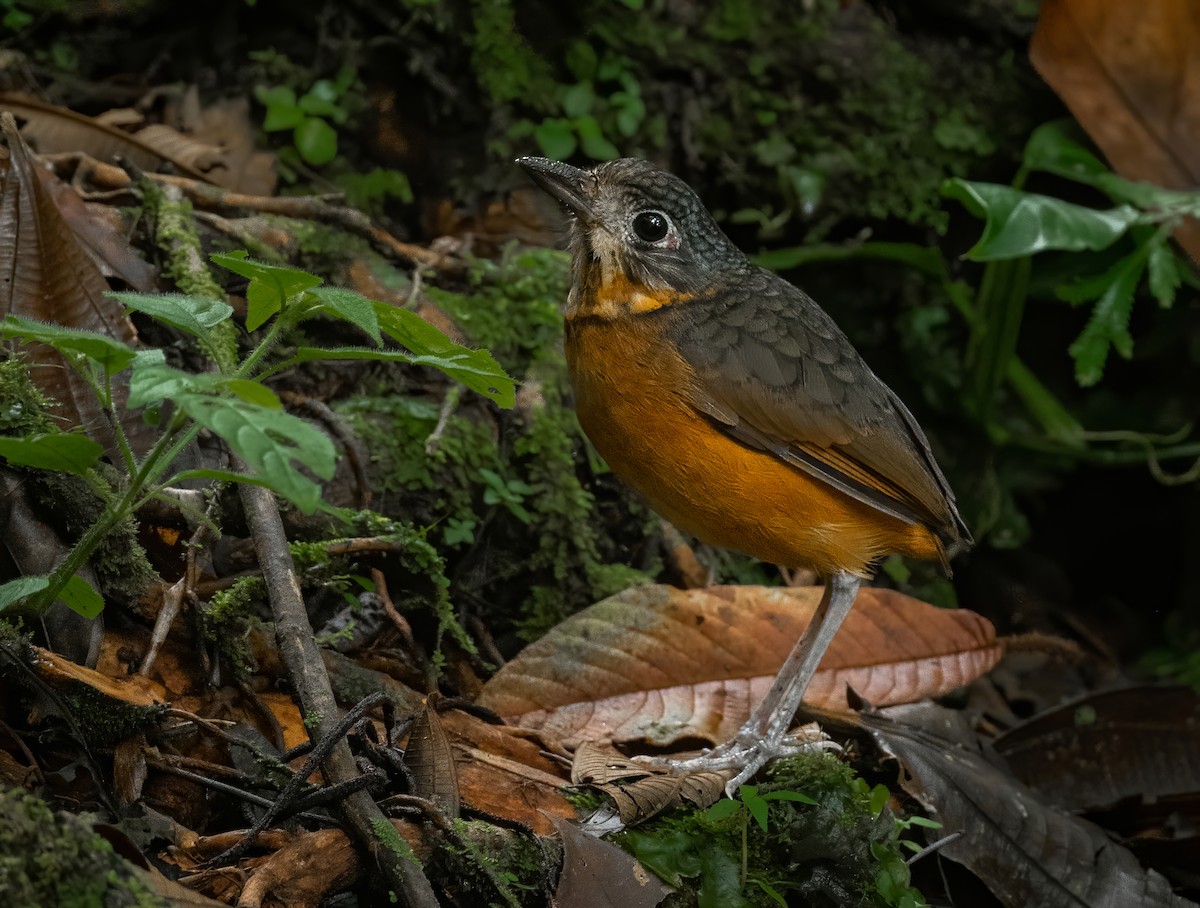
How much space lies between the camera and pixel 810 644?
3.98 meters

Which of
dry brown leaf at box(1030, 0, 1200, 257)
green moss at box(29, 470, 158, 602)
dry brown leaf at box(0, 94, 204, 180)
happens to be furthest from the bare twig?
dry brown leaf at box(1030, 0, 1200, 257)

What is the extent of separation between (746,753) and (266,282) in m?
2.06

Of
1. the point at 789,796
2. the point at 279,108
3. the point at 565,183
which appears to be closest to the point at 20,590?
the point at 789,796

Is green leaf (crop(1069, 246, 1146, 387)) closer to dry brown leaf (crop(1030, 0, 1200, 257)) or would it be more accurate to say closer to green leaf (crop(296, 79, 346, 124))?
dry brown leaf (crop(1030, 0, 1200, 257))

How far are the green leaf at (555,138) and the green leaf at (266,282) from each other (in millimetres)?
3586

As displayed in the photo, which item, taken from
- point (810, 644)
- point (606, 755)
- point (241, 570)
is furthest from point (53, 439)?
point (810, 644)

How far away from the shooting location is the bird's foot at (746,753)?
11.4ft

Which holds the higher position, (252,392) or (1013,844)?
(252,392)

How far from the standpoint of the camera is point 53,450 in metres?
2.22

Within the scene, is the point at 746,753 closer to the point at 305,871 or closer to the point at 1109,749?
the point at 305,871

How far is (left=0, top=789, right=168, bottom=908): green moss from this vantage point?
1.89 meters

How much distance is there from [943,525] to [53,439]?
2832 mm

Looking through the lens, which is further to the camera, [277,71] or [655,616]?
[277,71]

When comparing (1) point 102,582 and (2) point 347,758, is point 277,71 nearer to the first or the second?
(1) point 102,582
